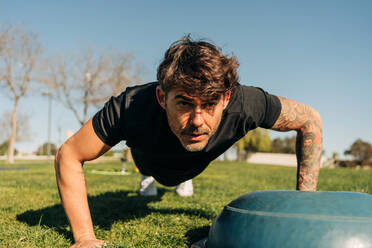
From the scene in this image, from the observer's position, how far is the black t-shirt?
9.34 ft

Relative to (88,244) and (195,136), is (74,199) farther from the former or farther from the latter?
(195,136)

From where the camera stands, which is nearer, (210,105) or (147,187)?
(210,105)

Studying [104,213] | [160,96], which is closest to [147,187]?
[104,213]

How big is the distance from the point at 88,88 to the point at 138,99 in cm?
3080

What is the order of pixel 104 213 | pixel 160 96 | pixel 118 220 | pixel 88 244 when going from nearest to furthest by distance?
pixel 160 96 < pixel 88 244 < pixel 118 220 < pixel 104 213

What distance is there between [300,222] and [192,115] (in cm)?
102

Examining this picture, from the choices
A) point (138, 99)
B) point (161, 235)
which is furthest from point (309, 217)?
point (161, 235)

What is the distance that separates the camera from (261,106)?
3.12 m

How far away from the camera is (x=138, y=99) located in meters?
2.92

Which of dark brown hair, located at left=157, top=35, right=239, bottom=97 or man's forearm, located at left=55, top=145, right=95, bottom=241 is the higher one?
dark brown hair, located at left=157, top=35, right=239, bottom=97

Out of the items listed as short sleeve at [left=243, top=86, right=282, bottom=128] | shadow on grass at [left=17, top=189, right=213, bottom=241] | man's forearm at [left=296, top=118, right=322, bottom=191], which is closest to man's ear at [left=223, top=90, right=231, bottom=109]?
short sleeve at [left=243, top=86, right=282, bottom=128]

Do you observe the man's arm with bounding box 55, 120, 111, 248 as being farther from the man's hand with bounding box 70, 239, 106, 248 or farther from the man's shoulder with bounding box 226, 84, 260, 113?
the man's shoulder with bounding box 226, 84, 260, 113

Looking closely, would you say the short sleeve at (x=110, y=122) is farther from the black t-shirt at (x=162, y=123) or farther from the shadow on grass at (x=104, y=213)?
the shadow on grass at (x=104, y=213)

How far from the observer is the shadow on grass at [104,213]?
4.14m
